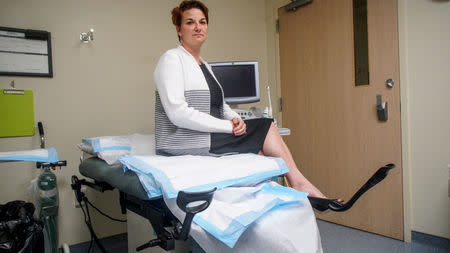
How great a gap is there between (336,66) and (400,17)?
0.49 m

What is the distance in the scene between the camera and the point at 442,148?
5.55 ft

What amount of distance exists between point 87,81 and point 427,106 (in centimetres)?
205

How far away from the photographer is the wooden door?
1.85 metres

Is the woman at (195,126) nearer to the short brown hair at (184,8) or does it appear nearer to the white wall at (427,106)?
the short brown hair at (184,8)

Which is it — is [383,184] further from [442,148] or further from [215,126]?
[215,126]

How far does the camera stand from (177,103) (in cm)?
106

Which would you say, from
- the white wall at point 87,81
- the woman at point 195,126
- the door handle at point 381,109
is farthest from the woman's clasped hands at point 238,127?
the door handle at point 381,109

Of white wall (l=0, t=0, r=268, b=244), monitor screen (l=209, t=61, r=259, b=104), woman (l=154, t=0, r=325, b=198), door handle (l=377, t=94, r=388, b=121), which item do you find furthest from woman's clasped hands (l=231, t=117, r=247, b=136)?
door handle (l=377, t=94, r=388, b=121)

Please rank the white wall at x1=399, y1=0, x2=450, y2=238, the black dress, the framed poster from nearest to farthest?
the black dress, the framed poster, the white wall at x1=399, y1=0, x2=450, y2=238

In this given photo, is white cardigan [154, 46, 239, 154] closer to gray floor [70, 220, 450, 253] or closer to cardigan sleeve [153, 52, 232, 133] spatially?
cardigan sleeve [153, 52, 232, 133]

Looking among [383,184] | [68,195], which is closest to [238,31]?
[383,184]

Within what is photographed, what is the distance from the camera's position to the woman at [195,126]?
1.08 m

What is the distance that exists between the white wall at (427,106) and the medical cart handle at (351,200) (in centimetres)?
120

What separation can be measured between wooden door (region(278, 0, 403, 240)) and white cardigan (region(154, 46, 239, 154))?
4.14 feet
